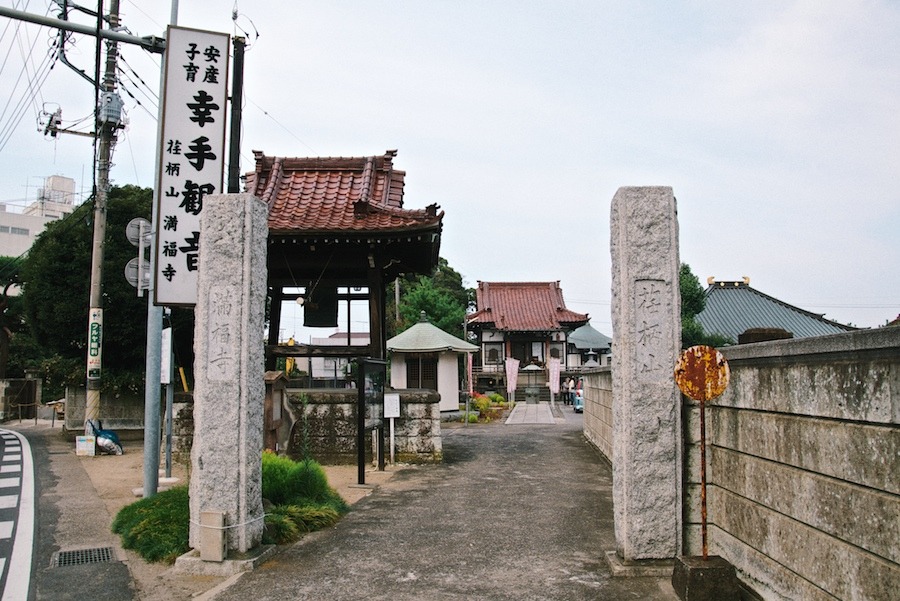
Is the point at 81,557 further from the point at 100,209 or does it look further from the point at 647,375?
the point at 100,209

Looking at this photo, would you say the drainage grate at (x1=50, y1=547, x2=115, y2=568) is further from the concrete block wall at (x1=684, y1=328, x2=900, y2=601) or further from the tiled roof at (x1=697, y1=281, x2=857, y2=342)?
the tiled roof at (x1=697, y1=281, x2=857, y2=342)

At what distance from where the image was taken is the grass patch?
257 inches

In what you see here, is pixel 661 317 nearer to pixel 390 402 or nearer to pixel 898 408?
pixel 898 408

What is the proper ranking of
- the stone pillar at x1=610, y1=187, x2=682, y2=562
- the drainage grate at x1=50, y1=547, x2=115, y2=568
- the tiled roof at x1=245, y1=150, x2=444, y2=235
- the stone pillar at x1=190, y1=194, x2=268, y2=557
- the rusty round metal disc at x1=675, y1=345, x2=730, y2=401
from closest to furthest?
the rusty round metal disc at x1=675, y1=345, x2=730, y2=401
the stone pillar at x1=610, y1=187, x2=682, y2=562
the stone pillar at x1=190, y1=194, x2=268, y2=557
the drainage grate at x1=50, y1=547, x2=115, y2=568
the tiled roof at x1=245, y1=150, x2=444, y2=235

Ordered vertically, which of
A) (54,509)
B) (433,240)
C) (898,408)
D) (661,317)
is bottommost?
A: (54,509)

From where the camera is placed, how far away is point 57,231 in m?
20.2

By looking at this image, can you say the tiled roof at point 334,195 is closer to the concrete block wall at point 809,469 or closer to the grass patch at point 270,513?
the grass patch at point 270,513

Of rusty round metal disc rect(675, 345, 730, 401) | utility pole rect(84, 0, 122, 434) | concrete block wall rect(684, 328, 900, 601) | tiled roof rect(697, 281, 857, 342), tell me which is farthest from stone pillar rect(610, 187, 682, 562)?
tiled roof rect(697, 281, 857, 342)

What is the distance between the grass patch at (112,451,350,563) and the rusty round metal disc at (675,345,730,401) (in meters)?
4.46

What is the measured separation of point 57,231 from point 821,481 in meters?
22.4

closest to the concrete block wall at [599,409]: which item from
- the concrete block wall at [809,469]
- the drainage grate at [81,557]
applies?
the concrete block wall at [809,469]

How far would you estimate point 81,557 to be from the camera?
6652mm

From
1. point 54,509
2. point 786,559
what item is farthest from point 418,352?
point 786,559

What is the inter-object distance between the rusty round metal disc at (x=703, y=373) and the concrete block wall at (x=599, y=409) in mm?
6761
